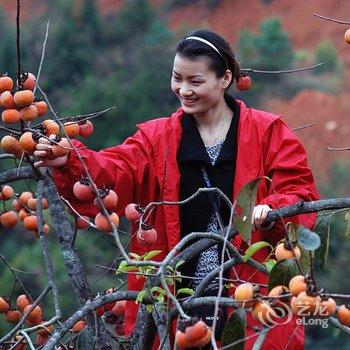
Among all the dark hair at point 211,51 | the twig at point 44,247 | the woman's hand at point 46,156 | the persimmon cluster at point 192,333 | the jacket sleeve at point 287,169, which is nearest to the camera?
the persimmon cluster at point 192,333

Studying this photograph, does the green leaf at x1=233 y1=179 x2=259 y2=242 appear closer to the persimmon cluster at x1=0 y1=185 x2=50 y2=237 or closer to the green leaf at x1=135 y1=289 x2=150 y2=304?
the green leaf at x1=135 y1=289 x2=150 y2=304

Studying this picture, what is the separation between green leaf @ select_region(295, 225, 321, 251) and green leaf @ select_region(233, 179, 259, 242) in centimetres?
22

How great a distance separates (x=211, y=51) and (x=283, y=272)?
0.83 meters

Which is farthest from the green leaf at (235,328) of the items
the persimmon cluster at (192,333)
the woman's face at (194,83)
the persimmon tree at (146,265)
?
the woman's face at (194,83)

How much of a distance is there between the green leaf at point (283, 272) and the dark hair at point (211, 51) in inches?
31.0

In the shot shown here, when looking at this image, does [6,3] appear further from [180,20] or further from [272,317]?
[272,317]

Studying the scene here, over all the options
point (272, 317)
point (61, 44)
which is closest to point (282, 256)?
point (272, 317)

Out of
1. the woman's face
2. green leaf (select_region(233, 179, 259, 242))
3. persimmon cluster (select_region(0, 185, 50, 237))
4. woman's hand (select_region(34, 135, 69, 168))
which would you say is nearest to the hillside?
A: persimmon cluster (select_region(0, 185, 50, 237))

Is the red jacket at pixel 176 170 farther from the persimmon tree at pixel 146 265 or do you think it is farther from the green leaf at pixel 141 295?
the green leaf at pixel 141 295

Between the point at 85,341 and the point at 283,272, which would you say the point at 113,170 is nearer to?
the point at 85,341

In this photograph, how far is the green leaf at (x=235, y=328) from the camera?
6.70 ft

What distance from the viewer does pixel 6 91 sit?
238 centimetres

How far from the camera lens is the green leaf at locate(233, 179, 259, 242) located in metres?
2.23

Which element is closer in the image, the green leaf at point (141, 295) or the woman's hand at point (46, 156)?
the green leaf at point (141, 295)
